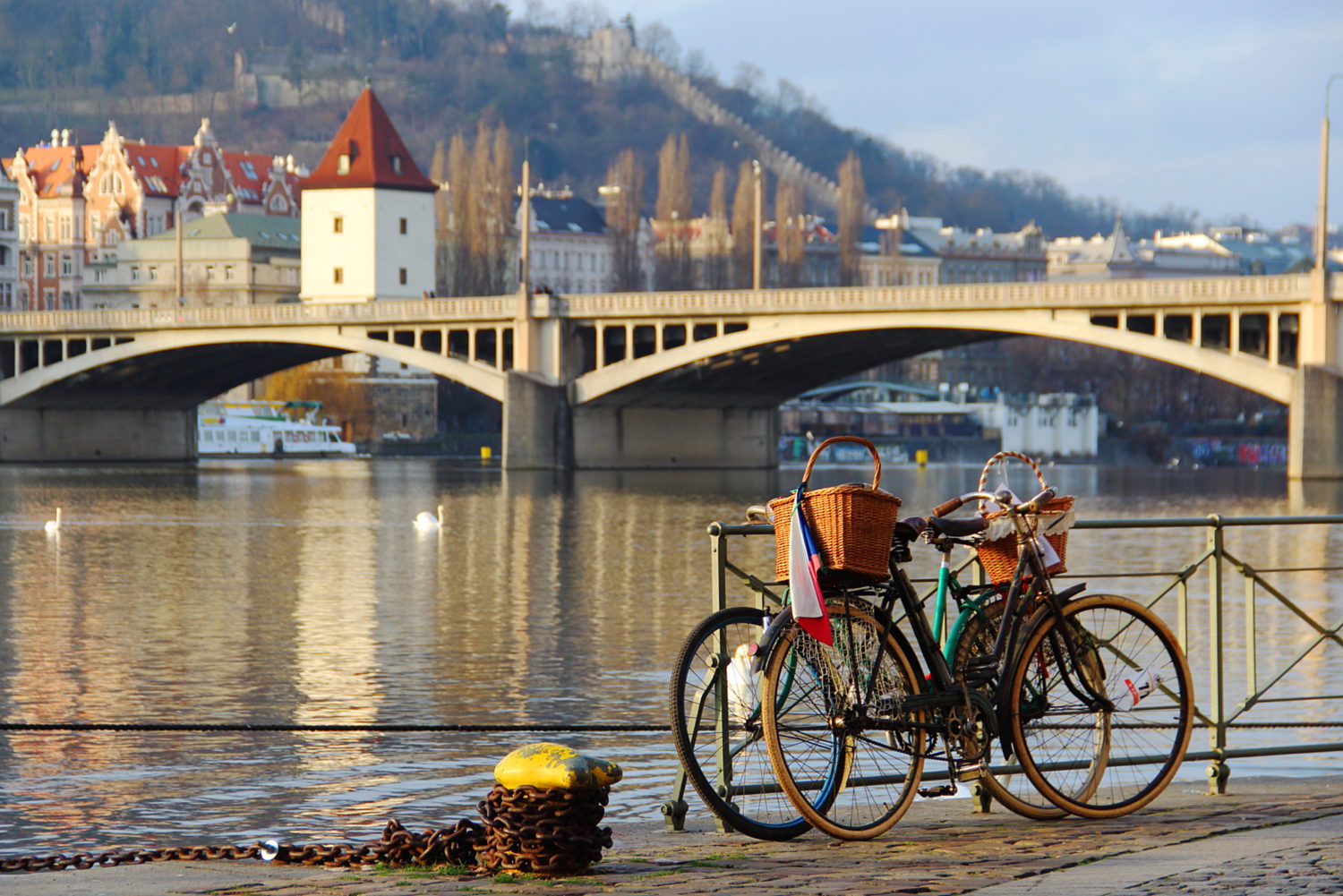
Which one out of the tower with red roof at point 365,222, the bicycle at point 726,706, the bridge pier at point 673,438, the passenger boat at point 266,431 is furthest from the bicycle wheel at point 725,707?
the tower with red roof at point 365,222

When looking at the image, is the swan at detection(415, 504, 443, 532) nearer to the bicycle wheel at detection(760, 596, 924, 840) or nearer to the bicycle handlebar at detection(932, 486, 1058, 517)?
the bicycle handlebar at detection(932, 486, 1058, 517)

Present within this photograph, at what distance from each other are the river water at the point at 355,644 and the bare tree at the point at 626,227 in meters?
55.6

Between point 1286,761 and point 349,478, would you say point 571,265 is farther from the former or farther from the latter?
point 1286,761

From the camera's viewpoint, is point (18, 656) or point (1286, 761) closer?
point (1286, 761)

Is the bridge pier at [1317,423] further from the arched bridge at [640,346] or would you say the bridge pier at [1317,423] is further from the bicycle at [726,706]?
the bicycle at [726,706]

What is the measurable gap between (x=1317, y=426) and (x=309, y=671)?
40983mm

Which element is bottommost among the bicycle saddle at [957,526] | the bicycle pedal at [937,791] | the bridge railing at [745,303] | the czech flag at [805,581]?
the bicycle pedal at [937,791]

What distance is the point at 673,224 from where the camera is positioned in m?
103

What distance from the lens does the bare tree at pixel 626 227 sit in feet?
341

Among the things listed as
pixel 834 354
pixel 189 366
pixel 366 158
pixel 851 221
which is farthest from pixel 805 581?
pixel 851 221

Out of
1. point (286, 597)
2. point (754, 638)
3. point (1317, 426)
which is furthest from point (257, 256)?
point (754, 638)

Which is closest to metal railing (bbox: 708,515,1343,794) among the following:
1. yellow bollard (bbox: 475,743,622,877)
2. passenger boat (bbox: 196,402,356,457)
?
yellow bollard (bbox: 475,743,622,877)

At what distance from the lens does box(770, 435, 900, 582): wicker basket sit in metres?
7.07

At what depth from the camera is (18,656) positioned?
17719mm
